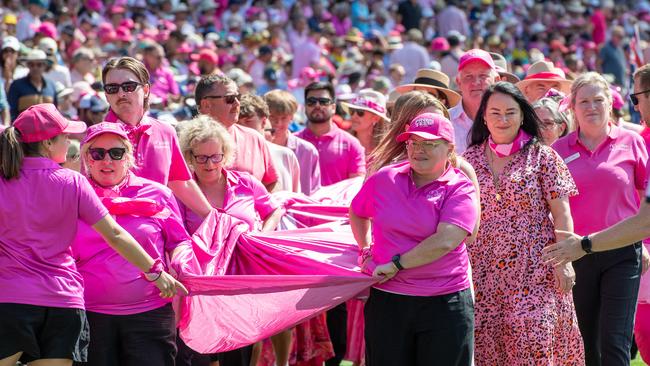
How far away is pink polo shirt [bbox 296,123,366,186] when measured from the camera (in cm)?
998

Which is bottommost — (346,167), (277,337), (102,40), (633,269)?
(277,337)

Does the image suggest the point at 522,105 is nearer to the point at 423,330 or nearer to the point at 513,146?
the point at 513,146

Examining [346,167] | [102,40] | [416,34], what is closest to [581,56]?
[416,34]

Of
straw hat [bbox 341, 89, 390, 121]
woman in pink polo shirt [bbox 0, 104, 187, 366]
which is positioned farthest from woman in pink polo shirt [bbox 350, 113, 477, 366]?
straw hat [bbox 341, 89, 390, 121]

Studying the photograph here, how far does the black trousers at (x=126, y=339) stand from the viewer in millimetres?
5738

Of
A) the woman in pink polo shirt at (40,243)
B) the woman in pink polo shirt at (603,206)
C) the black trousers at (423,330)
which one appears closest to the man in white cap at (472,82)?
the woman in pink polo shirt at (603,206)

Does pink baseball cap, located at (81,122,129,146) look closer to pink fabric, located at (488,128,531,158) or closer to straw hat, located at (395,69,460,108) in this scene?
pink fabric, located at (488,128,531,158)

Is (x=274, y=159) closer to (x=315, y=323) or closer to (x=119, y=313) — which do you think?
(x=315, y=323)

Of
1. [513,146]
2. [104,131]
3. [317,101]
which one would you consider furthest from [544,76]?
[104,131]

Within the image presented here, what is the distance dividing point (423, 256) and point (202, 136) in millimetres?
1916

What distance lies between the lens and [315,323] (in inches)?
334

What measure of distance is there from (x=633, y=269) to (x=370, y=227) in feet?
6.06

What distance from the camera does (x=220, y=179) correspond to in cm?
709

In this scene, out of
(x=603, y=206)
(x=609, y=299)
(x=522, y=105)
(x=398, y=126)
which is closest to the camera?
(x=398, y=126)
